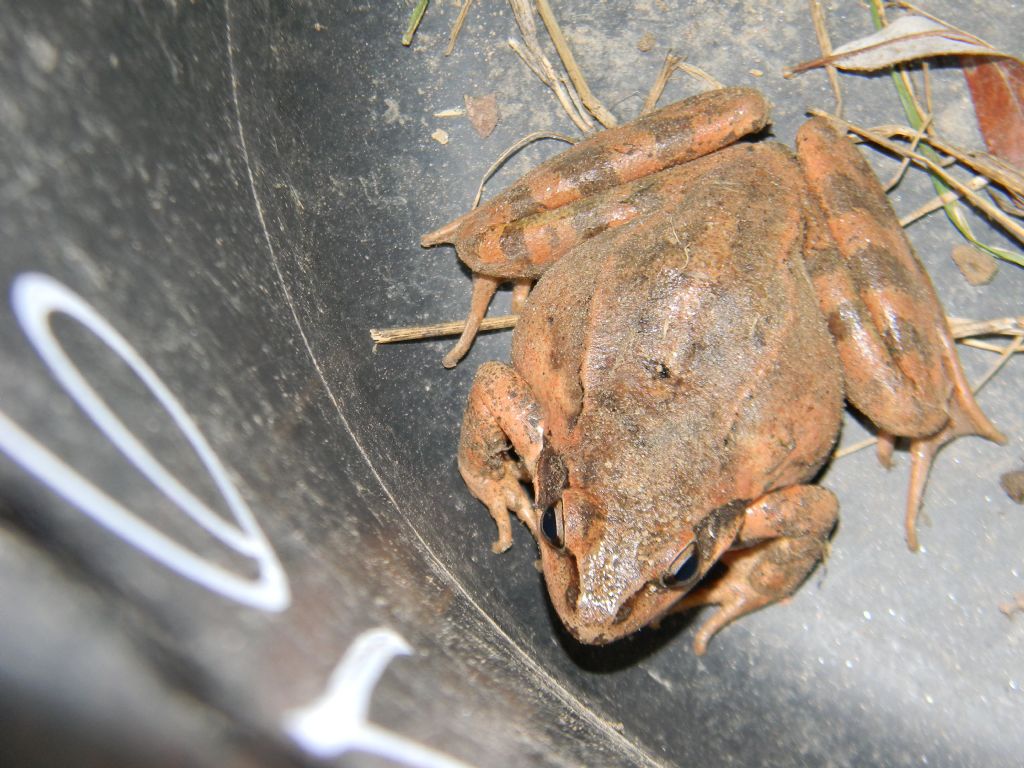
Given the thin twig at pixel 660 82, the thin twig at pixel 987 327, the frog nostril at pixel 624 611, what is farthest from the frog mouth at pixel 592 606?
the thin twig at pixel 660 82

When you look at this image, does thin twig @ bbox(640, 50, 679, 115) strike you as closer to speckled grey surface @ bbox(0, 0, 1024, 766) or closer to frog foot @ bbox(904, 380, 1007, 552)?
speckled grey surface @ bbox(0, 0, 1024, 766)

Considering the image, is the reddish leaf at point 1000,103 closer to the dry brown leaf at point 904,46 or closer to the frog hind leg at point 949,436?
the dry brown leaf at point 904,46

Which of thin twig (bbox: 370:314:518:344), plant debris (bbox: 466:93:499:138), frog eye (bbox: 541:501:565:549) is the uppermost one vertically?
plant debris (bbox: 466:93:499:138)

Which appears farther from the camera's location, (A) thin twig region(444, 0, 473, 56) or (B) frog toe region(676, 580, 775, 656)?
(A) thin twig region(444, 0, 473, 56)

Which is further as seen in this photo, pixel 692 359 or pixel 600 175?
pixel 600 175

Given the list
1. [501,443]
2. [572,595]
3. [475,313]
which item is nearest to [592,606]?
[572,595]

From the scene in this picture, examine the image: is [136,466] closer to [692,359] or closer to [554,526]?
[554,526]

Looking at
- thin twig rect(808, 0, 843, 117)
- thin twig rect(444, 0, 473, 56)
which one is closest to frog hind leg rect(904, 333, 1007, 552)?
thin twig rect(808, 0, 843, 117)
